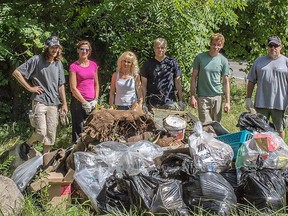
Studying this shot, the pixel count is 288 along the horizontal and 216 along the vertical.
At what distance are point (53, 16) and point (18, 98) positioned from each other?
161 cm

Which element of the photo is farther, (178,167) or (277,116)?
(277,116)

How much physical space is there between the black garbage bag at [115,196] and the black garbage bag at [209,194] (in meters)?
0.53

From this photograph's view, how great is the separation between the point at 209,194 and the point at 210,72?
2273 mm

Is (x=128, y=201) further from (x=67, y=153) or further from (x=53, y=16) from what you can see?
(x=53, y=16)

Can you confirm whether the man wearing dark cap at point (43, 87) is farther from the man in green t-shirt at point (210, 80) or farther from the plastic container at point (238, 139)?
the plastic container at point (238, 139)

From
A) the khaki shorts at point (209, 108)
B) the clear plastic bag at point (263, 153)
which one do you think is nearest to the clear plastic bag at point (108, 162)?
the clear plastic bag at point (263, 153)

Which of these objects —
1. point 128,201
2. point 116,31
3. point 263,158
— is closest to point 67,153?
point 128,201

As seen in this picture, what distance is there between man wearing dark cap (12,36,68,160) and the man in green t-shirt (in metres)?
1.77

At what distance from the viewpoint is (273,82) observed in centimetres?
630

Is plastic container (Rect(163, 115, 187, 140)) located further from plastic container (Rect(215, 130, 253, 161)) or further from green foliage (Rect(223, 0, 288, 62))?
green foliage (Rect(223, 0, 288, 62))

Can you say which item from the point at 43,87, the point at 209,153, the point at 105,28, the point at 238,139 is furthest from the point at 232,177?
the point at 105,28

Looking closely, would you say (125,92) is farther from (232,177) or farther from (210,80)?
(232,177)

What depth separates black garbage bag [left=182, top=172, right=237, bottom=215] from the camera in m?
4.46

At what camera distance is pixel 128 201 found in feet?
15.0
